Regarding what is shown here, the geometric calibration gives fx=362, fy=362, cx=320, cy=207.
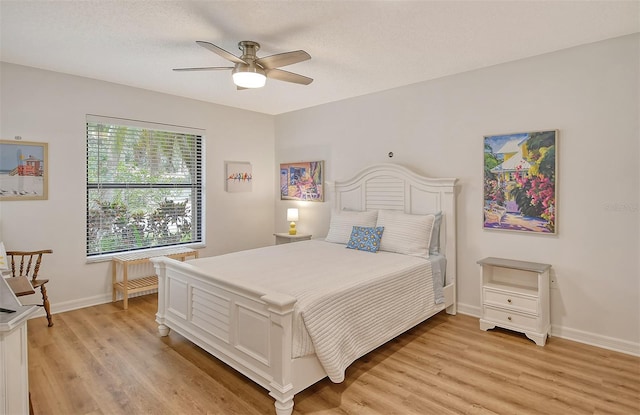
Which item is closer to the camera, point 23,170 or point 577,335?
point 577,335

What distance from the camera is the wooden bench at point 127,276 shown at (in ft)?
13.1

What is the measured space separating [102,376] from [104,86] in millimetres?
3110

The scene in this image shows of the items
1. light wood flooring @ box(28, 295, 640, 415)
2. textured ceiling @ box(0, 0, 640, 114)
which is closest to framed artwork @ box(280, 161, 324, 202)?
textured ceiling @ box(0, 0, 640, 114)

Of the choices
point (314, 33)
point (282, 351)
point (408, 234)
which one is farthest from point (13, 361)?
point (408, 234)

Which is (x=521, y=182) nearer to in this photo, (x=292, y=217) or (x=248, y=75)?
(x=248, y=75)

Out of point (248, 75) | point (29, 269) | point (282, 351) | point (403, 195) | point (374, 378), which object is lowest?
point (374, 378)

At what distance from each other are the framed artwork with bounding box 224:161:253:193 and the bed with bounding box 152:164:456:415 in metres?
1.60

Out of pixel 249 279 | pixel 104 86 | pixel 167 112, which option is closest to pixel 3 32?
pixel 104 86

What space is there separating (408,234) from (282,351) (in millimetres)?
2027

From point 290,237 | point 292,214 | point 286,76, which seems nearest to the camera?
point 286,76

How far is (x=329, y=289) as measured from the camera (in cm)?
248

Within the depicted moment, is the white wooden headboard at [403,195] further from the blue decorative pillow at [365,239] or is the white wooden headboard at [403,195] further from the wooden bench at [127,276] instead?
the wooden bench at [127,276]

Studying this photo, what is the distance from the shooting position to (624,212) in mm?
2900

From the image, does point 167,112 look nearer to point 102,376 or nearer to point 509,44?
point 102,376
